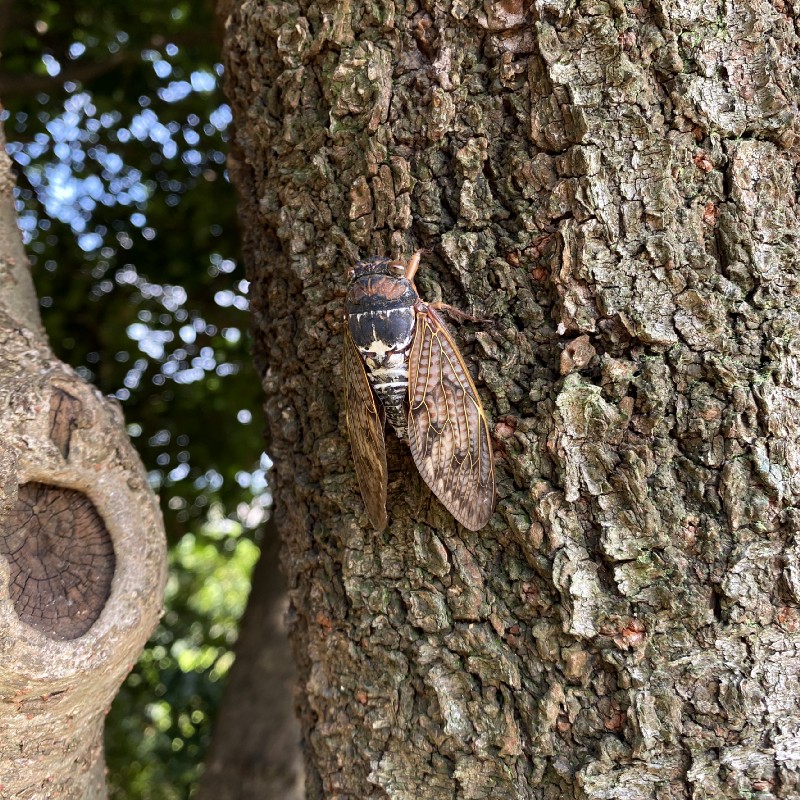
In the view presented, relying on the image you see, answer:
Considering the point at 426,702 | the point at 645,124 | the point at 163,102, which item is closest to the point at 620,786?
the point at 426,702

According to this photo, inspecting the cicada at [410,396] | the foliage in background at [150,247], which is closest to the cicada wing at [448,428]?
the cicada at [410,396]

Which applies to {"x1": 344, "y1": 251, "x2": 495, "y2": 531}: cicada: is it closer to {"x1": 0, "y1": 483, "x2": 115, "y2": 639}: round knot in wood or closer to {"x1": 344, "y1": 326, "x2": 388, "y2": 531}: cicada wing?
{"x1": 344, "y1": 326, "x2": 388, "y2": 531}: cicada wing

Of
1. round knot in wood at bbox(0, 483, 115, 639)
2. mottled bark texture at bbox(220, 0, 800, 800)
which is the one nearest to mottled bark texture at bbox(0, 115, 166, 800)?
round knot in wood at bbox(0, 483, 115, 639)

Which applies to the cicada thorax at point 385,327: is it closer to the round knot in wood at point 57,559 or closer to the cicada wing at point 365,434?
the cicada wing at point 365,434

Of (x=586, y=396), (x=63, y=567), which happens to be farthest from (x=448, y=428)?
(x=63, y=567)

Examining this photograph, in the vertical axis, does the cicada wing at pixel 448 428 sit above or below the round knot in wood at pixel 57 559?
above

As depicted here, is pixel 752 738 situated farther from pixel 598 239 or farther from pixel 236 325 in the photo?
pixel 236 325
